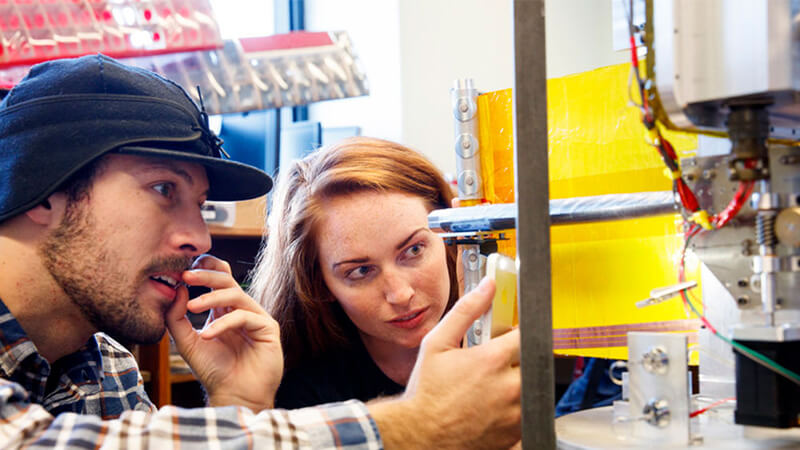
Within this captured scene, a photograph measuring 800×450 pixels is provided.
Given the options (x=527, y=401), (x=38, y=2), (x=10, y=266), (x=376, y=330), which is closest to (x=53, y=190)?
(x=10, y=266)

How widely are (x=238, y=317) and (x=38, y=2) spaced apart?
1156 millimetres

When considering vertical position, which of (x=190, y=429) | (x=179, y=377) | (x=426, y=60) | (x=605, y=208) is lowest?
(x=179, y=377)

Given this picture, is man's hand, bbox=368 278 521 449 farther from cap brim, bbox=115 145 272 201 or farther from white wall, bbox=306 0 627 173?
white wall, bbox=306 0 627 173

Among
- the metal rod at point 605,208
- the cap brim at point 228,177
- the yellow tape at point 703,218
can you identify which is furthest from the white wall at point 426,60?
→ the yellow tape at point 703,218

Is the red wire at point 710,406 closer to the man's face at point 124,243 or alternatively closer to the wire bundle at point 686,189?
the wire bundle at point 686,189

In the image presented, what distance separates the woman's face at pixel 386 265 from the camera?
1467 millimetres

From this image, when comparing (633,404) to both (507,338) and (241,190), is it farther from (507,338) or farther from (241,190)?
(241,190)

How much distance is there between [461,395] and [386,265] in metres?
0.64

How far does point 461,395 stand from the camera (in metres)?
0.85

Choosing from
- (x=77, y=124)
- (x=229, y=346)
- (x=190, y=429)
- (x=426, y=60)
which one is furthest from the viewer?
(x=426, y=60)

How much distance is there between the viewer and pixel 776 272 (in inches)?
28.7

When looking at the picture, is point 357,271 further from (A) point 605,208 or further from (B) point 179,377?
(B) point 179,377

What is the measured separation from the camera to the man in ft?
3.64

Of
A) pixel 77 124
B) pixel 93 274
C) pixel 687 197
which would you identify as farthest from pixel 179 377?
pixel 687 197
